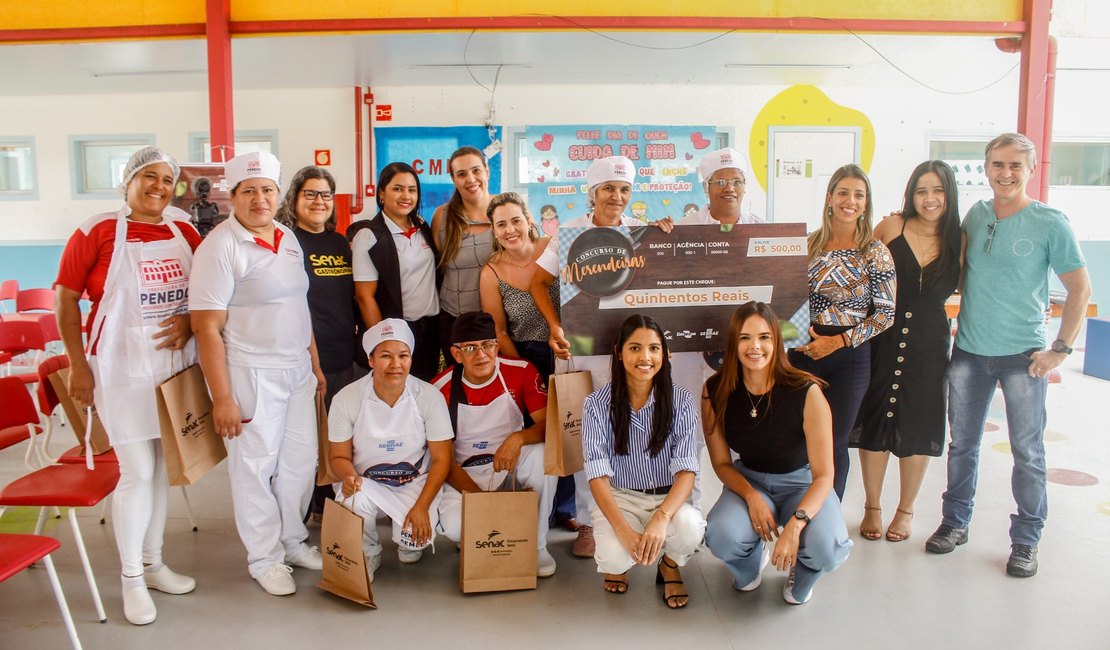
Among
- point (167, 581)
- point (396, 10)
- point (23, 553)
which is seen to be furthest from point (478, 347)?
point (396, 10)

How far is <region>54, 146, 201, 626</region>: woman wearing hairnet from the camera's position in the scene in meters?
2.67

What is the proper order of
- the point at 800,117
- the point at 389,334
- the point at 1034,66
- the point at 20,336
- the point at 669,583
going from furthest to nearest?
the point at 800,117, the point at 20,336, the point at 1034,66, the point at 389,334, the point at 669,583

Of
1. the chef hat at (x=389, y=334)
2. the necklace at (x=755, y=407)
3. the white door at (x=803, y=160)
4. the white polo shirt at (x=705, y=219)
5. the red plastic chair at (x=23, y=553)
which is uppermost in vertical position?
the white door at (x=803, y=160)

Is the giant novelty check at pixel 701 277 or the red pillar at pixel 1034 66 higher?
the red pillar at pixel 1034 66

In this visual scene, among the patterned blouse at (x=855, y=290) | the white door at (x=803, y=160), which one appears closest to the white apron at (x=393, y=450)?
the patterned blouse at (x=855, y=290)

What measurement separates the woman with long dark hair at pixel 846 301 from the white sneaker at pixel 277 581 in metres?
2.29

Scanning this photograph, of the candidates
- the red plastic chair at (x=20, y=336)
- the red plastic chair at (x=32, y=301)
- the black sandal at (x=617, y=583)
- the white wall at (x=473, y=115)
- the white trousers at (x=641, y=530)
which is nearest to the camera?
the white trousers at (x=641, y=530)

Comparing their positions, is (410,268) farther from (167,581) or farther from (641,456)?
(167,581)

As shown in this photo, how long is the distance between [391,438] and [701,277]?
147 centimetres

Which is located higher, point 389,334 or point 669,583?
point 389,334

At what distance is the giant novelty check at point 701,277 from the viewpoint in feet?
10.4

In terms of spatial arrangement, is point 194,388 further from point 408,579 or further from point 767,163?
point 767,163

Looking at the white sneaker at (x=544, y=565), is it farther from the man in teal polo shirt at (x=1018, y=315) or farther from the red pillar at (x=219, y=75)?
the red pillar at (x=219, y=75)

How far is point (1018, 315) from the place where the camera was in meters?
3.12
